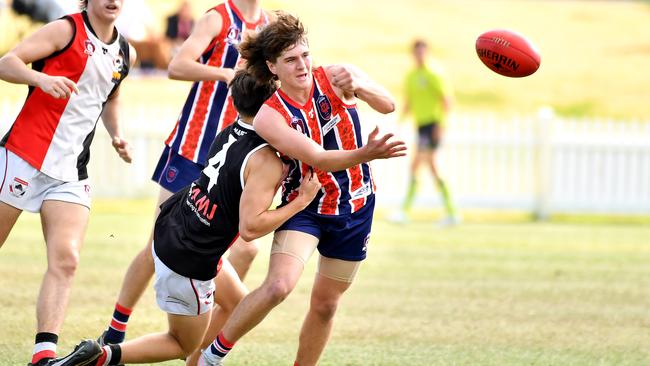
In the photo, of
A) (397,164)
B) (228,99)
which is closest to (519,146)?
(397,164)

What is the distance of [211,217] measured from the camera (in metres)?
5.29

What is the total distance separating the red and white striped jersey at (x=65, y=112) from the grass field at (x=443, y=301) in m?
1.17

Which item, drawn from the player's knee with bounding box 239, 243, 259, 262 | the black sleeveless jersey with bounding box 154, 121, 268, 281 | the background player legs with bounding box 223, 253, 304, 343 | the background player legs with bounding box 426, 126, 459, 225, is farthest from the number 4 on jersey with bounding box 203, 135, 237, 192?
the background player legs with bounding box 426, 126, 459, 225

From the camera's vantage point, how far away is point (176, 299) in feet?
17.5

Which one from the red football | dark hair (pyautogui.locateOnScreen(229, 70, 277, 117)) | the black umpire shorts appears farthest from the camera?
the black umpire shorts

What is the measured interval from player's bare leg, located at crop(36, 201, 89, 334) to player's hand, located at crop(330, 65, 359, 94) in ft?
5.14

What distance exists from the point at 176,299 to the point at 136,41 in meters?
22.6

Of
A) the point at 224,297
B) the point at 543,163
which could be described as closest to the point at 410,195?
the point at 543,163

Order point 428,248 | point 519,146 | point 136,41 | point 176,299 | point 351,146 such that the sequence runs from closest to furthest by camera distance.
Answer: point 176,299 → point 351,146 → point 428,248 → point 519,146 → point 136,41

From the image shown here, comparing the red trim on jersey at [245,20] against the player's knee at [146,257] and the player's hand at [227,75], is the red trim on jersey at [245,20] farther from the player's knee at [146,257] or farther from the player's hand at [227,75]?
the player's knee at [146,257]

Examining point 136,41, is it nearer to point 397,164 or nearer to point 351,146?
point 397,164

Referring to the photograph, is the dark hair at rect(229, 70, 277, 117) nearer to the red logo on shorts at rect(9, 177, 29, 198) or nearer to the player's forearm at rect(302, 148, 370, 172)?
the player's forearm at rect(302, 148, 370, 172)

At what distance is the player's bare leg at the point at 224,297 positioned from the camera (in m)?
5.83

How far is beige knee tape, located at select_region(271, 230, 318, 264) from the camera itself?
5.50 metres
